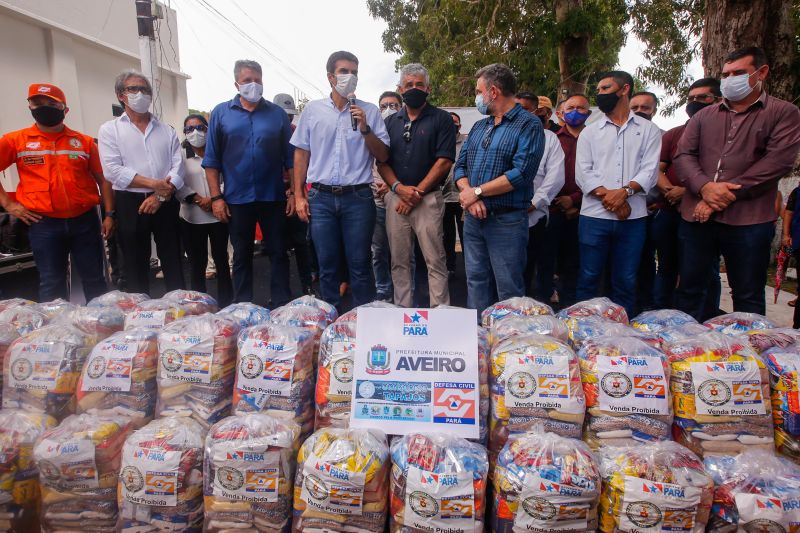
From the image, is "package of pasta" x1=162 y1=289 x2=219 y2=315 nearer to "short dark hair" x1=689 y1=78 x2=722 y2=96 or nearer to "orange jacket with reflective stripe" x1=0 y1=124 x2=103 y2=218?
"orange jacket with reflective stripe" x1=0 y1=124 x2=103 y2=218

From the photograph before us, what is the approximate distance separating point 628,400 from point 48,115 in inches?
162

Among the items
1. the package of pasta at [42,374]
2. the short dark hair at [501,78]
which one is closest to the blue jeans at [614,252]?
the short dark hair at [501,78]

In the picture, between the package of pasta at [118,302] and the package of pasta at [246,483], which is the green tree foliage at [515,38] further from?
the package of pasta at [246,483]

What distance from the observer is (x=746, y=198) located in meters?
2.78

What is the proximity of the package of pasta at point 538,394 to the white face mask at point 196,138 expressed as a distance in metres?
3.63

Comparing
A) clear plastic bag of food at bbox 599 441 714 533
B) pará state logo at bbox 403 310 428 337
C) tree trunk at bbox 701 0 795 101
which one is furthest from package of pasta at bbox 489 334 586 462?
tree trunk at bbox 701 0 795 101

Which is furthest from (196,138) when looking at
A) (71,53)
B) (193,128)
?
(71,53)

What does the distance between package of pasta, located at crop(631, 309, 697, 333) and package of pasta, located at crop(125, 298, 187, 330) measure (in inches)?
94.6

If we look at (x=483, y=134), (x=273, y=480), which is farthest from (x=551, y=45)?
(x=273, y=480)

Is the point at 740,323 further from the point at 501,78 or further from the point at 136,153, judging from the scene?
the point at 136,153

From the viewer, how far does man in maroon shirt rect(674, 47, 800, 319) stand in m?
2.73

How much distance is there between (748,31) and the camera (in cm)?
499

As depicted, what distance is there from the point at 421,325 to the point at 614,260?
2.06 m

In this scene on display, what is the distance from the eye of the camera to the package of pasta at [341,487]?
5.14ft
